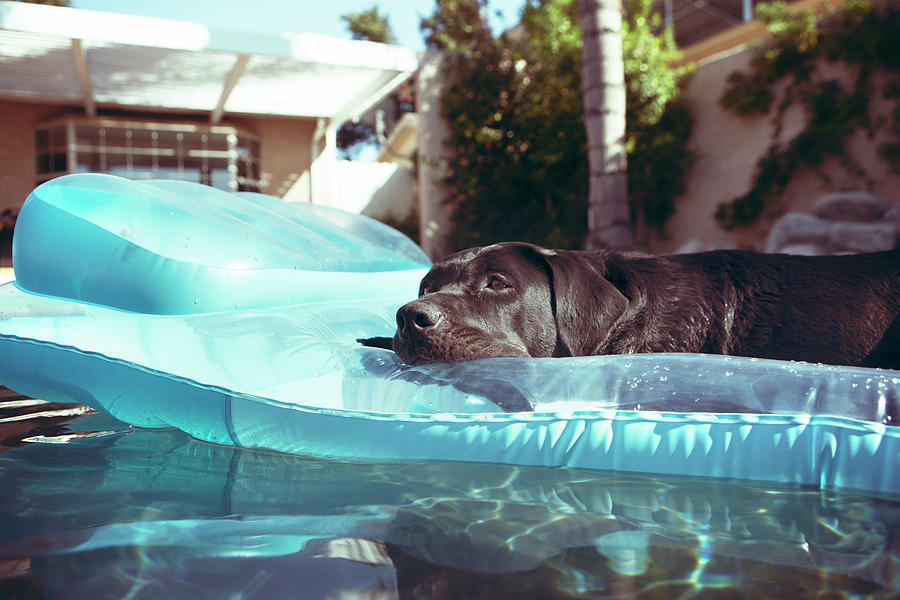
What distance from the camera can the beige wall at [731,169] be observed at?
29.8 ft

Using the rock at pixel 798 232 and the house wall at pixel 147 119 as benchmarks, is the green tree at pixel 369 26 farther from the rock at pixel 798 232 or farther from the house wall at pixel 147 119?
the rock at pixel 798 232

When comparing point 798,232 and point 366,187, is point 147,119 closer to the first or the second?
point 366,187

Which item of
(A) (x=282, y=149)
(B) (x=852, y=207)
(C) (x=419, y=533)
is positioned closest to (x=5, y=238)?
(A) (x=282, y=149)

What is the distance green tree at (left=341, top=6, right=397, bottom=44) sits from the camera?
1220 inches

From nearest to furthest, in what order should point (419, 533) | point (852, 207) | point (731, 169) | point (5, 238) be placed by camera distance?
point (419, 533) → point (852, 207) → point (731, 169) → point (5, 238)

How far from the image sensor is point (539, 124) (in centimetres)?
1204

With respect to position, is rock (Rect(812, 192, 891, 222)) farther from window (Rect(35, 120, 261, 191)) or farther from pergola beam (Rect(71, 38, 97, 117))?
window (Rect(35, 120, 261, 191))

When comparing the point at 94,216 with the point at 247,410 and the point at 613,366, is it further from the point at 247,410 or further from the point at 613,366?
the point at 613,366

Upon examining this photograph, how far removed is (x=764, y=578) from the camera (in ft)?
4.94

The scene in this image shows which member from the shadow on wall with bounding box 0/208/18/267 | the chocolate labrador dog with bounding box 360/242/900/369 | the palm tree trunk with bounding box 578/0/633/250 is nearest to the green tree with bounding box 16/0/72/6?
the shadow on wall with bounding box 0/208/18/267

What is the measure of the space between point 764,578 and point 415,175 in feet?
51.1

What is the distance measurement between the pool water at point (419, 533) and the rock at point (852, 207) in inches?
301

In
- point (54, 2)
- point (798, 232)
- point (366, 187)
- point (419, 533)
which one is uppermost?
point (54, 2)

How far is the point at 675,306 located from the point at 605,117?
164 inches
